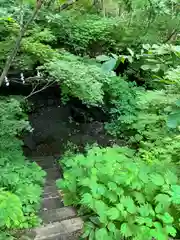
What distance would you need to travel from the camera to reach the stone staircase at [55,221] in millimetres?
3012

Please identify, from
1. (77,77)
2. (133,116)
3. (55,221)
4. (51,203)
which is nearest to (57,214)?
(55,221)

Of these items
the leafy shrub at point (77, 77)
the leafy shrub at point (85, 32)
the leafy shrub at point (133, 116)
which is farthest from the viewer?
the leafy shrub at point (85, 32)

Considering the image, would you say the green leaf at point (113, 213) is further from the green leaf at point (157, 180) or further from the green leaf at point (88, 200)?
the green leaf at point (157, 180)

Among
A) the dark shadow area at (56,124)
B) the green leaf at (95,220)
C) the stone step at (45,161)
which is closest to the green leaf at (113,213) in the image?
the green leaf at (95,220)

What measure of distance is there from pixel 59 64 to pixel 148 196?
184 centimetres

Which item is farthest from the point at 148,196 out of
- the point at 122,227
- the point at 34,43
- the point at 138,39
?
the point at 138,39

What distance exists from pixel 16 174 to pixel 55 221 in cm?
76

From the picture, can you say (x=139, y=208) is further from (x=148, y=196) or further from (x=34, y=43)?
(x=34, y=43)

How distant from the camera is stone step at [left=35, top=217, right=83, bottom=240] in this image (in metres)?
2.98

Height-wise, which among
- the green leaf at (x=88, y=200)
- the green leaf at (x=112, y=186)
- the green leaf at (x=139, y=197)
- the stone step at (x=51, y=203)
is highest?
the green leaf at (x=112, y=186)

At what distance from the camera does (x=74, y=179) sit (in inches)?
141

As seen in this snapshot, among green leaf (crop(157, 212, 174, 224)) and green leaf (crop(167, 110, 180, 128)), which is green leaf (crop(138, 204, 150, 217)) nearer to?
green leaf (crop(157, 212, 174, 224))

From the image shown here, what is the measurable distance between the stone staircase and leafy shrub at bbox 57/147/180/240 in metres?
0.16

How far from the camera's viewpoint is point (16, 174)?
3596 millimetres
